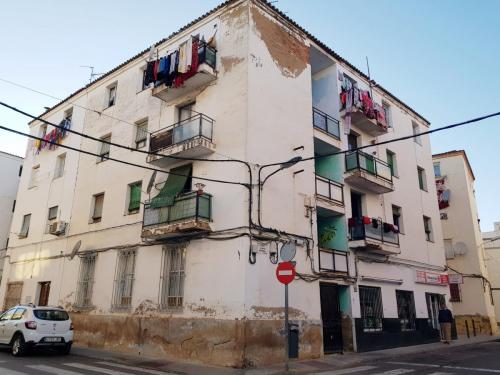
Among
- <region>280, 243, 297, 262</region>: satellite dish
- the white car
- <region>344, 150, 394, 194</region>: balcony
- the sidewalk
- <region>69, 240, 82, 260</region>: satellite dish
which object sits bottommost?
the sidewalk

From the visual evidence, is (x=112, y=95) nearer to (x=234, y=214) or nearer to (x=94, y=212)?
(x=94, y=212)

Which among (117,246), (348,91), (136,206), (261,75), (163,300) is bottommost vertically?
(163,300)

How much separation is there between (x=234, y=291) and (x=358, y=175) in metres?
7.68

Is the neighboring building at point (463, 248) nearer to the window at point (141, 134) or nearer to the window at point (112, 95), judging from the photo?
the window at point (141, 134)

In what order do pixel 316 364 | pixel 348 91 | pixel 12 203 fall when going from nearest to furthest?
pixel 316 364 < pixel 348 91 < pixel 12 203

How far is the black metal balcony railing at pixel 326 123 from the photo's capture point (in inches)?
652

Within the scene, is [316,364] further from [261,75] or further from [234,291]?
[261,75]

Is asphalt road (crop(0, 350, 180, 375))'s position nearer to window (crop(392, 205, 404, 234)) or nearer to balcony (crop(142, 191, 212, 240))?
balcony (crop(142, 191, 212, 240))

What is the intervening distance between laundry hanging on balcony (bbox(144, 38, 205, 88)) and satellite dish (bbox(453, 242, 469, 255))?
69.6 feet

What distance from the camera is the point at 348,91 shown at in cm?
1791

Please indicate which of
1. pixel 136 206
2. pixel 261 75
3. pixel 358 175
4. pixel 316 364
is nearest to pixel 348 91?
pixel 358 175

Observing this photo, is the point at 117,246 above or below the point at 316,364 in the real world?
above

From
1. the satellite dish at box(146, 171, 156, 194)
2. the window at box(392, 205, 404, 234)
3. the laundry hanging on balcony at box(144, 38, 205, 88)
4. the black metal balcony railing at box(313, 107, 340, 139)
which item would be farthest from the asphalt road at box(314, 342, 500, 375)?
the laundry hanging on balcony at box(144, 38, 205, 88)

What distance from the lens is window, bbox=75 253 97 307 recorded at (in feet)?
54.4
